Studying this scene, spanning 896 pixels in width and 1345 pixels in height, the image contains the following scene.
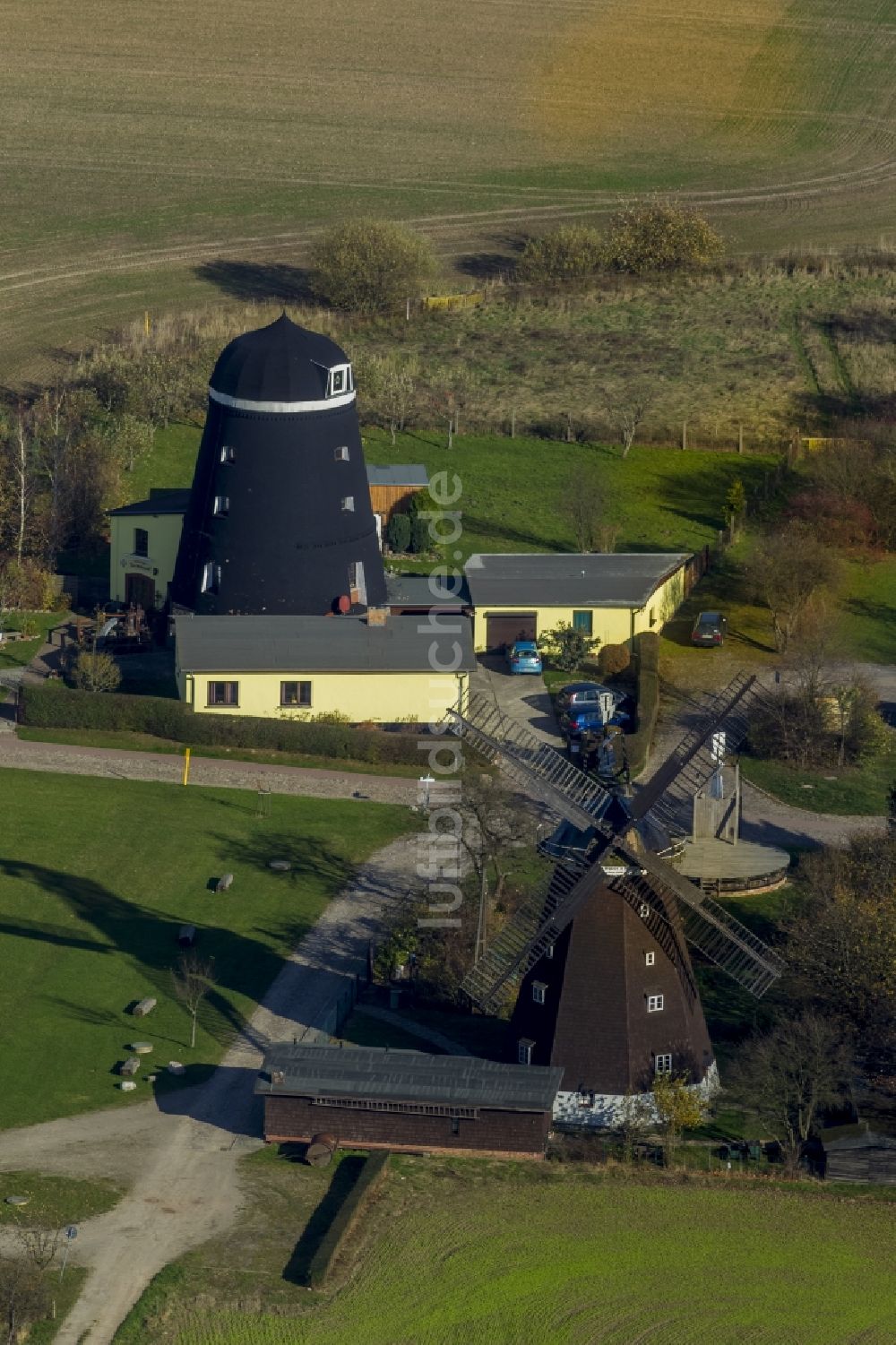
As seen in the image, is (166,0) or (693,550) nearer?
(693,550)

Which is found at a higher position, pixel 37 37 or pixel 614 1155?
pixel 37 37

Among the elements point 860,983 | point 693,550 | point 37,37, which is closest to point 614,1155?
point 860,983

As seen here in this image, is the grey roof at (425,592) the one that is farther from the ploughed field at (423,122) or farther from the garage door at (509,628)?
the ploughed field at (423,122)

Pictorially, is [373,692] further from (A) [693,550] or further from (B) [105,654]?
(A) [693,550]

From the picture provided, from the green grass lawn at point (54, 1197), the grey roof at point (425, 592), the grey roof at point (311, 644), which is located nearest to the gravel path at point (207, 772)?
the grey roof at point (311, 644)

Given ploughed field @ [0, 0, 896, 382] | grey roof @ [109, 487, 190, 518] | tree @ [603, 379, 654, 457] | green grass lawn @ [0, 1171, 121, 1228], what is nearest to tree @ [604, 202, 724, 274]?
ploughed field @ [0, 0, 896, 382]

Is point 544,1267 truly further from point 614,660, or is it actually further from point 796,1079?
point 614,660
